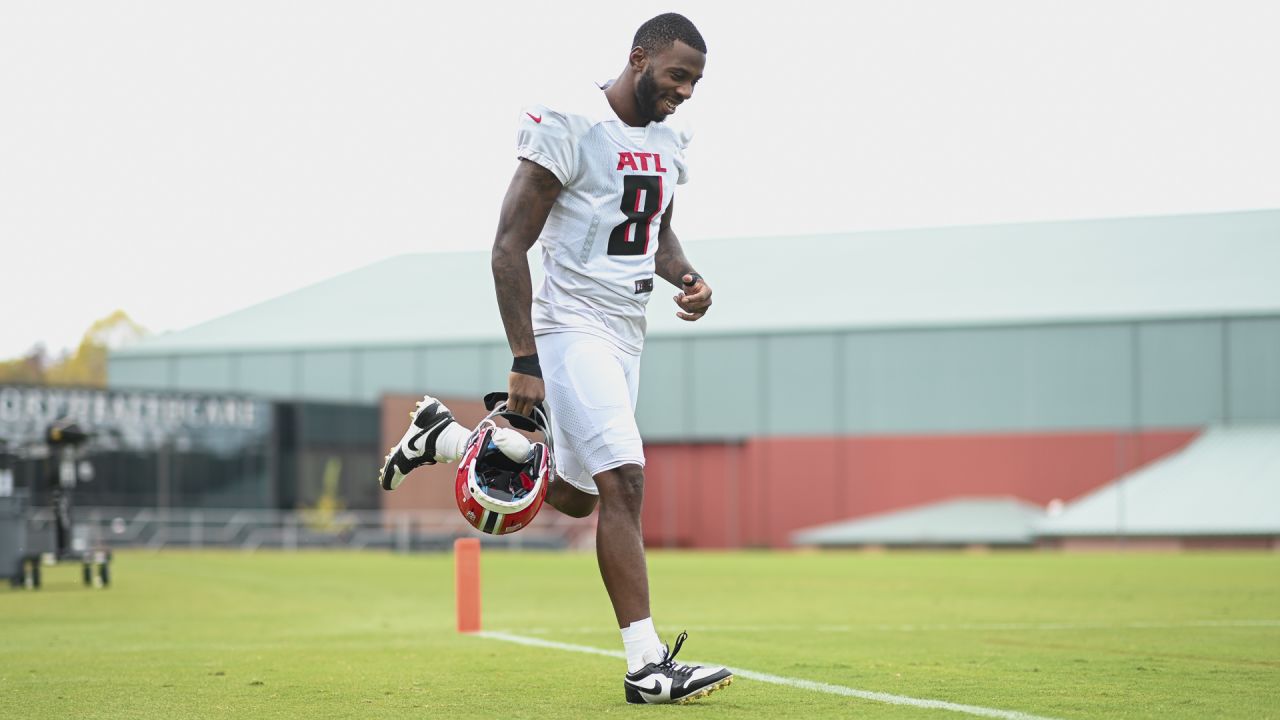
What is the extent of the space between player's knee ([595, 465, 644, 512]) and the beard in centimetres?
119

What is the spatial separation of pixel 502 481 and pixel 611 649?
257 centimetres

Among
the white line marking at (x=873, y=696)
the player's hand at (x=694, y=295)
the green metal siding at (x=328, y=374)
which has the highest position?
the green metal siding at (x=328, y=374)

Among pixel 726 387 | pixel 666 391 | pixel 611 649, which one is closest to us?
pixel 611 649

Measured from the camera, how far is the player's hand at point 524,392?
18.2ft

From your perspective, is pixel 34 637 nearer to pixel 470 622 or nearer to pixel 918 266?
pixel 470 622

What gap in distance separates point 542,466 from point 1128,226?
167 ft

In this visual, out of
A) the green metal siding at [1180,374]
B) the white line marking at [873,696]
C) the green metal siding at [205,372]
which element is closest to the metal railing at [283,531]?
the green metal siding at [205,372]

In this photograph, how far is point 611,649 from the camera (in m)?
8.09

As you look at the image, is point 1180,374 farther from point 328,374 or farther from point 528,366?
point 528,366

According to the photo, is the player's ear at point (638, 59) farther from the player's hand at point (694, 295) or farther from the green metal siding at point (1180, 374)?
the green metal siding at point (1180, 374)

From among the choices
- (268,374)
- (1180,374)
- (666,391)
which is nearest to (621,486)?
(1180,374)

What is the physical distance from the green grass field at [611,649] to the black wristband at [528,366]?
1069 mm

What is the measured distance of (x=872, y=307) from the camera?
50.8 m

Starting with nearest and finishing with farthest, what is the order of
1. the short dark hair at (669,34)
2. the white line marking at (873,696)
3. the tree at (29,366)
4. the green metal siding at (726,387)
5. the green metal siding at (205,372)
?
the white line marking at (873,696), the short dark hair at (669,34), the green metal siding at (726,387), the green metal siding at (205,372), the tree at (29,366)
